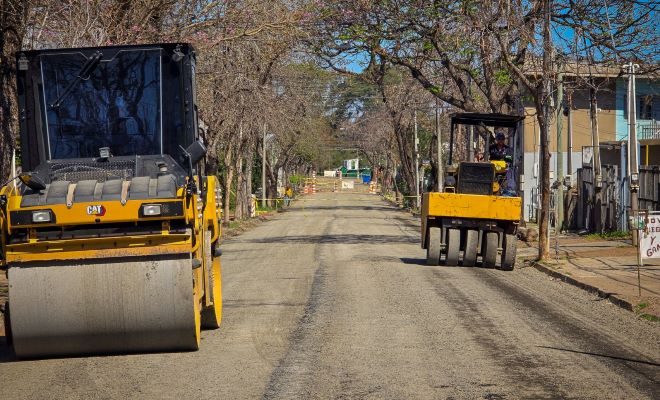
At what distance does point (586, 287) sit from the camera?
1788 centimetres

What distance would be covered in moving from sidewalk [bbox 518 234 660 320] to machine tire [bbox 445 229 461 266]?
1991 mm

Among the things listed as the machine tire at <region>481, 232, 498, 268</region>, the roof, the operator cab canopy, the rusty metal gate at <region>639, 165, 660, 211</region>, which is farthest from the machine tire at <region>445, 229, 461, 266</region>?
the operator cab canopy

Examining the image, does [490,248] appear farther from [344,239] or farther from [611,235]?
[344,239]

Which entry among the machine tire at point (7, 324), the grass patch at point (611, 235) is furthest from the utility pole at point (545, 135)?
the machine tire at point (7, 324)

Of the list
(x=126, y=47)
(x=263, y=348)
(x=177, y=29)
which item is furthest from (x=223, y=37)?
(x=263, y=348)

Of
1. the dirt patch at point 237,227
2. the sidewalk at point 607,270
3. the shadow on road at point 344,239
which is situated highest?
the sidewalk at point 607,270

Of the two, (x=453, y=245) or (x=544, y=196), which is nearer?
(x=453, y=245)

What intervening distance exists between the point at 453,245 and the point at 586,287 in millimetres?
4249

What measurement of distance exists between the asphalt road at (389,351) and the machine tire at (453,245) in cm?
313

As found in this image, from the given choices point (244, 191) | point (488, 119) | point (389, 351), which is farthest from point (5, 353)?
point (244, 191)

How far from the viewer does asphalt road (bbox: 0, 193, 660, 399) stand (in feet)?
28.3

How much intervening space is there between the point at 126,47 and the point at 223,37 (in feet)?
30.6

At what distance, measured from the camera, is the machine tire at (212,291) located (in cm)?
1127

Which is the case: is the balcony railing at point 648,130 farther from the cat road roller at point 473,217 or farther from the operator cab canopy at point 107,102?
the operator cab canopy at point 107,102
